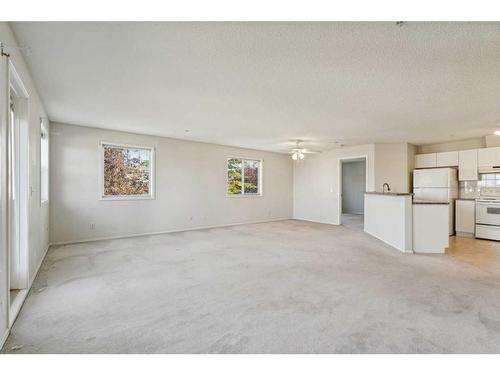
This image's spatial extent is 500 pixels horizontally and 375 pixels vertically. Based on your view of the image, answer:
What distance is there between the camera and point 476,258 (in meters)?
4.27

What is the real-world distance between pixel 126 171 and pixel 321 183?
591 centimetres

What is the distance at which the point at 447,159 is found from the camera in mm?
6527

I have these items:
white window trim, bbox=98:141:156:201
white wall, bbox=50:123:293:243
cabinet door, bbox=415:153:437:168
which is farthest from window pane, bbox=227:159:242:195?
cabinet door, bbox=415:153:437:168

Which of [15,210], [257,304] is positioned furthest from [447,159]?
[15,210]

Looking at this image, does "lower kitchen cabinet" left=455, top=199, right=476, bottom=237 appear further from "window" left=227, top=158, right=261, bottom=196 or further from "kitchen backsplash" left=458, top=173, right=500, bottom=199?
"window" left=227, top=158, right=261, bottom=196

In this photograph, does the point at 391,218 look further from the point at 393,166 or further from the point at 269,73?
the point at 269,73

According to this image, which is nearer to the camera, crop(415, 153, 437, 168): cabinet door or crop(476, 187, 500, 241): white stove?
crop(476, 187, 500, 241): white stove

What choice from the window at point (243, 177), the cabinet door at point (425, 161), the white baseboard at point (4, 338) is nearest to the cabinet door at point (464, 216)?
the cabinet door at point (425, 161)

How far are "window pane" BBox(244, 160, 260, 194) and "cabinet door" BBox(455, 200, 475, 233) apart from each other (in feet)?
17.8

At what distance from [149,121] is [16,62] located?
262 cm

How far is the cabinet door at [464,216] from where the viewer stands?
20.1 ft

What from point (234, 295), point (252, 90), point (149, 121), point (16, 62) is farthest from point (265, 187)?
point (16, 62)

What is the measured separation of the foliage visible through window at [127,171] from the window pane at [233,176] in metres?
2.41

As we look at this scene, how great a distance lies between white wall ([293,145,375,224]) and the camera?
24.8 ft
